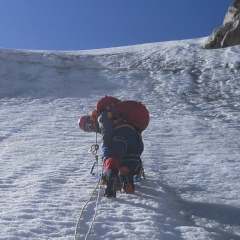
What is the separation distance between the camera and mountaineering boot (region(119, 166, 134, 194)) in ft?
16.1

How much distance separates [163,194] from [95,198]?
0.82m

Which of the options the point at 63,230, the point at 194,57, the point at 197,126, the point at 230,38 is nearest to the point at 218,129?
the point at 197,126

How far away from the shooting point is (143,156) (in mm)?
7270

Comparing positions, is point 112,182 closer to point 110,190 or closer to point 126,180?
point 110,190

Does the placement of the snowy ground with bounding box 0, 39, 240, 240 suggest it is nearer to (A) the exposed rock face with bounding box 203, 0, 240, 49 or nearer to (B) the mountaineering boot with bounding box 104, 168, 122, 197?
(B) the mountaineering boot with bounding box 104, 168, 122, 197

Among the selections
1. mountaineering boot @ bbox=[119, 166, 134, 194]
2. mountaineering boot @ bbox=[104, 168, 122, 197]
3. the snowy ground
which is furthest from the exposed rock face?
mountaineering boot @ bbox=[104, 168, 122, 197]

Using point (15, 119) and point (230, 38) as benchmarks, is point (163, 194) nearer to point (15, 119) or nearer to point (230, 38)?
point (15, 119)

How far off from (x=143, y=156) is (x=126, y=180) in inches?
89.5

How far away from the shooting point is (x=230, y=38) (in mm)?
22297

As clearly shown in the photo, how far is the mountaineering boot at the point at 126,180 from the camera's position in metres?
4.92

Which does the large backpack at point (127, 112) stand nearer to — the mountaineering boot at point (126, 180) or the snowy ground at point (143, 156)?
the mountaineering boot at point (126, 180)

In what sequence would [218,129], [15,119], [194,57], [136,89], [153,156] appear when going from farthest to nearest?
[194,57] → [136,89] → [15,119] → [218,129] → [153,156]

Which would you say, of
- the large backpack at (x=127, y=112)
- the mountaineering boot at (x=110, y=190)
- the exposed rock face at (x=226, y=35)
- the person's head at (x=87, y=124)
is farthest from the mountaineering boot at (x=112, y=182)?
the exposed rock face at (x=226, y=35)

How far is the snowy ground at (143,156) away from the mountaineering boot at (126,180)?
0.09 meters
